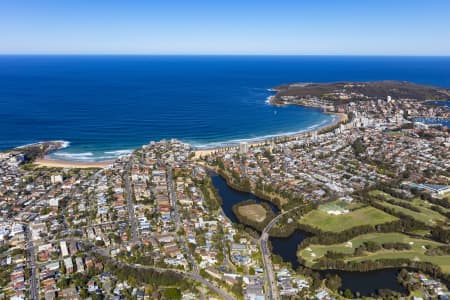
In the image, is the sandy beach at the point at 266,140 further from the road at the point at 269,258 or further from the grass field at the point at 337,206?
the grass field at the point at 337,206

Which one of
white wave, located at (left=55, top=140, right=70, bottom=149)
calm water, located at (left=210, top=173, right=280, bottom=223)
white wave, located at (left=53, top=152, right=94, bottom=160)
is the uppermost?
white wave, located at (left=55, top=140, right=70, bottom=149)

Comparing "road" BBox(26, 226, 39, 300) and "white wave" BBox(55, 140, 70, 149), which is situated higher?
"white wave" BBox(55, 140, 70, 149)

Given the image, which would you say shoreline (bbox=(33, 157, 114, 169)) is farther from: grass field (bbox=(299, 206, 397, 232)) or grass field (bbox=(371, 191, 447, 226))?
grass field (bbox=(371, 191, 447, 226))

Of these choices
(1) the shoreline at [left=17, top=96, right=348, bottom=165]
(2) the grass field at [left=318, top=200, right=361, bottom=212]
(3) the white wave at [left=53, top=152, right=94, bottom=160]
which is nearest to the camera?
(2) the grass field at [left=318, top=200, right=361, bottom=212]

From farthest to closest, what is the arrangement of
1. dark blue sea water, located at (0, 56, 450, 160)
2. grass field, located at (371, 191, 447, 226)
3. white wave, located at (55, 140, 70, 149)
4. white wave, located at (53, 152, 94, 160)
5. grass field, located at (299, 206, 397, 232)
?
dark blue sea water, located at (0, 56, 450, 160) < white wave, located at (55, 140, 70, 149) < white wave, located at (53, 152, 94, 160) < grass field, located at (371, 191, 447, 226) < grass field, located at (299, 206, 397, 232)

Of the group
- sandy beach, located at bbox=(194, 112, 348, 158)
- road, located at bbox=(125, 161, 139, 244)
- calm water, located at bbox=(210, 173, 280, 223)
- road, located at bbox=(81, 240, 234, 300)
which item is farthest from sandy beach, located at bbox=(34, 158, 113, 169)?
road, located at bbox=(81, 240, 234, 300)

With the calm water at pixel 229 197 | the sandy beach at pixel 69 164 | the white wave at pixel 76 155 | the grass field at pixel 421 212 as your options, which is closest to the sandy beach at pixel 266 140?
the calm water at pixel 229 197
